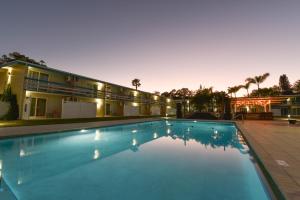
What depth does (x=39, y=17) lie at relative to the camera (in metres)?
19.6

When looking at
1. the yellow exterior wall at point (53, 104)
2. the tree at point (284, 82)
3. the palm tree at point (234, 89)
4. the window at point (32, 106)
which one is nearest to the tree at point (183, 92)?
the palm tree at point (234, 89)

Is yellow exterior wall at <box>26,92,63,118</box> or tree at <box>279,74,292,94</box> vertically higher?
tree at <box>279,74,292,94</box>

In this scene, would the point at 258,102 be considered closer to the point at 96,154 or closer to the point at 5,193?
the point at 96,154

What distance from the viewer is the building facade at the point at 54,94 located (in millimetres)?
16969

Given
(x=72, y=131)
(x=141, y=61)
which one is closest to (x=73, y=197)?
(x=72, y=131)

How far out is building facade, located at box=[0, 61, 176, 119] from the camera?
1697cm

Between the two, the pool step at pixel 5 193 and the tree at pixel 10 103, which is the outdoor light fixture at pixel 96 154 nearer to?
the pool step at pixel 5 193

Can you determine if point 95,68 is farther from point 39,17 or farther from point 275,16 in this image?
point 275,16

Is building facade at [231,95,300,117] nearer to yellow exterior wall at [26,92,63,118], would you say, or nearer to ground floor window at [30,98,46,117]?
yellow exterior wall at [26,92,63,118]

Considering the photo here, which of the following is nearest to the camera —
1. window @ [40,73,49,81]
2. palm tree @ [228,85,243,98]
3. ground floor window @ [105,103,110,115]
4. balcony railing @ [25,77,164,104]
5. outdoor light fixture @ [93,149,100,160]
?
outdoor light fixture @ [93,149,100,160]

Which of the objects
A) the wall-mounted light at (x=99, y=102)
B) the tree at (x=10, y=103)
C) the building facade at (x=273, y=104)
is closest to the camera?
the tree at (x=10, y=103)

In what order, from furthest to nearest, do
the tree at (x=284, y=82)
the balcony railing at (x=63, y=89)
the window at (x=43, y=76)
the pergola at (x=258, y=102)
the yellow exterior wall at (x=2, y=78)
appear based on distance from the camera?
the tree at (x=284, y=82) → the pergola at (x=258, y=102) → the window at (x=43, y=76) → the yellow exterior wall at (x=2, y=78) → the balcony railing at (x=63, y=89)

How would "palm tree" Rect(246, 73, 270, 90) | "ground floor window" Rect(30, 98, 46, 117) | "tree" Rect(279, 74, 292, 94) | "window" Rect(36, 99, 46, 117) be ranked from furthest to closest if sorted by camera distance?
"tree" Rect(279, 74, 292, 94) → "palm tree" Rect(246, 73, 270, 90) → "window" Rect(36, 99, 46, 117) → "ground floor window" Rect(30, 98, 46, 117)

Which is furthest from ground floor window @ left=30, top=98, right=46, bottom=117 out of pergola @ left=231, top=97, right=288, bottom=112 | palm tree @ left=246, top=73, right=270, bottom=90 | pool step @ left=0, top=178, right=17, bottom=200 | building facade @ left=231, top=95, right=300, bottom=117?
palm tree @ left=246, top=73, right=270, bottom=90
